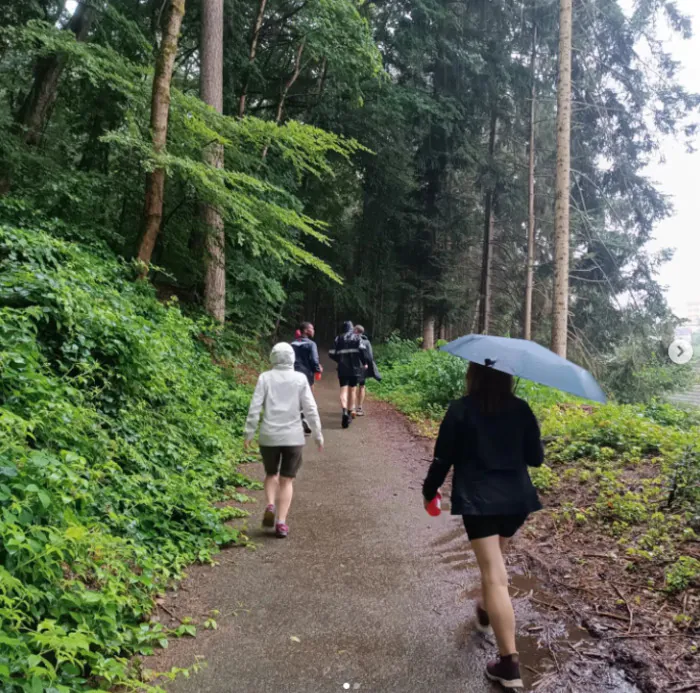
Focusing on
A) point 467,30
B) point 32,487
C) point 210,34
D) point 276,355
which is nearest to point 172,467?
point 276,355

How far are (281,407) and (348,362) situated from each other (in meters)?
5.30

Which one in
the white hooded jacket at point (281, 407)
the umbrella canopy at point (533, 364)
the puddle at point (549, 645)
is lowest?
the puddle at point (549, 645)

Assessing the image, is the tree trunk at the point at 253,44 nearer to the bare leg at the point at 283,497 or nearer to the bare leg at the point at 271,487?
the bare leg at the point at 271,487

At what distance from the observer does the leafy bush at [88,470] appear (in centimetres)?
246

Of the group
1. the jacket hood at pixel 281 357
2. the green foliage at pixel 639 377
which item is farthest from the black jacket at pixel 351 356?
the green foliage at pixel 639 377

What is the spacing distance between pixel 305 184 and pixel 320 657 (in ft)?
71.7

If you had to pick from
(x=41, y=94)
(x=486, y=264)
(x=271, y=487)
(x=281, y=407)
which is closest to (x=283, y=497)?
(x=271, y=487)

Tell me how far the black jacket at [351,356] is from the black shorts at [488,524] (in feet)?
23.2

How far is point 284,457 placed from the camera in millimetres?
4777

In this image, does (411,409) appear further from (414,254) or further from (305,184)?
(305,184)

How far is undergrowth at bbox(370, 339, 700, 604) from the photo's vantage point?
4094 mm

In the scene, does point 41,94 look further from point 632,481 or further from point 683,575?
point 683,575

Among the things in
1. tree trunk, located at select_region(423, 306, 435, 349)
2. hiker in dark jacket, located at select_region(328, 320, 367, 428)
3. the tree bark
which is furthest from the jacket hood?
tree trunk, located at select_region(423, 306, 435, 349)

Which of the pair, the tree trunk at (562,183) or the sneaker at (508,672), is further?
the tree trunk at (562,183)
